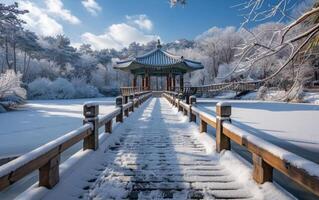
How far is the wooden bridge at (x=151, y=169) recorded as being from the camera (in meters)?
2.23

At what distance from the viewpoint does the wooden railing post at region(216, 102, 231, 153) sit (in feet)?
13.9

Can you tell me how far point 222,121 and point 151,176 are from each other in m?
1.52

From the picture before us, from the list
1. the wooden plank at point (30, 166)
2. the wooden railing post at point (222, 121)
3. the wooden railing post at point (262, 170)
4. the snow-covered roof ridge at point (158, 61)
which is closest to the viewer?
the wooden plank at point (30, 166)

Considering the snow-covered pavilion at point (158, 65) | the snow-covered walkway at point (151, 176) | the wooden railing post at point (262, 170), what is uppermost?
the snow-covered pavilion at point (158, 65)

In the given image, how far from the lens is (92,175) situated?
3.48 metres

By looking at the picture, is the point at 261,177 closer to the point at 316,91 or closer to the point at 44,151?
the point at 44,151

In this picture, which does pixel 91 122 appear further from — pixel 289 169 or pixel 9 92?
pixel 9 92

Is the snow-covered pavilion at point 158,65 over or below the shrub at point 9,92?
over

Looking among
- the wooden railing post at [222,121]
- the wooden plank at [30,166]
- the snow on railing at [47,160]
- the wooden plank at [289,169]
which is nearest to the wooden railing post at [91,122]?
the snow on railing at [47,160]

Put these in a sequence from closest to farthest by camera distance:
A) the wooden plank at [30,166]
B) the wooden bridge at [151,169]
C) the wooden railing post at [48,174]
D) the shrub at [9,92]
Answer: the wooden plank at [30,166] → the wooden bridge at [151,169] → the wooden railing post at [48,174] → the shrub at [9,92]

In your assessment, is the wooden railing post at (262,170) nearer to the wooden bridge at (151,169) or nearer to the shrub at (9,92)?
the wooden bridge at (151,169)

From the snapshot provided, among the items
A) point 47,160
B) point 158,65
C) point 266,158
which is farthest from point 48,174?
point 158,65

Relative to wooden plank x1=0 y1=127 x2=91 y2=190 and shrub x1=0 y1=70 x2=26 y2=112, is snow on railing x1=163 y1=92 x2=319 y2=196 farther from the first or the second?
shrub x1=0 y1=70 x2=26 y2=112

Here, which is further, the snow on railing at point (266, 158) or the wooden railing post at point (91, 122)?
the wooden railing post at point (91, 122)
